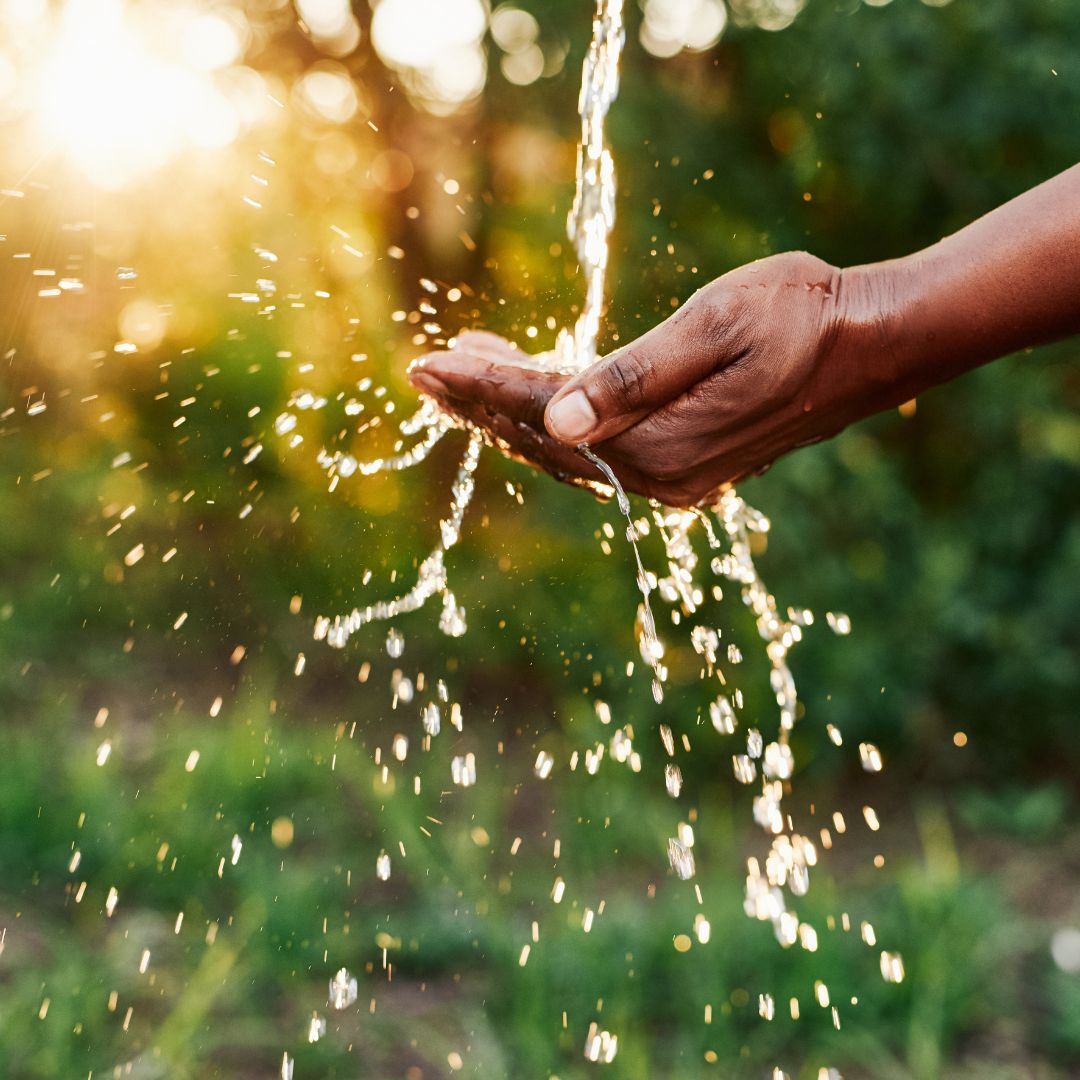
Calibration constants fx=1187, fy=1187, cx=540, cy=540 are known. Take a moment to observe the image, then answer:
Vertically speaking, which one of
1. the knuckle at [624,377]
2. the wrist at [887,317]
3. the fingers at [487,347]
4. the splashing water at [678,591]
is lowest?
the splashing water at [678,591]

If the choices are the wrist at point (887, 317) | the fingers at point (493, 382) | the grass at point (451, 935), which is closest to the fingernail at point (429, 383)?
the fingers at point (493, 382)

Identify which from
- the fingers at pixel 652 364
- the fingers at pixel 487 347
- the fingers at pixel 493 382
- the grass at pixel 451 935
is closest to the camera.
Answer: the fingers at pixel 652 364

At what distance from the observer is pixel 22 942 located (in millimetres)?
3033

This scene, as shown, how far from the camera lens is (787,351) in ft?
→ 5.35

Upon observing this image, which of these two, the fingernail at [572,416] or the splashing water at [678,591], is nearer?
the fingernail at [572,416]

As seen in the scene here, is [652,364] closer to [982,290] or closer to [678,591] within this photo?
[982,290]

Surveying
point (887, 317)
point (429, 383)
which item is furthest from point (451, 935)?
point (887, 317)

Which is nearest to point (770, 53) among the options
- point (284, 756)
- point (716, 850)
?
point (716, 850)

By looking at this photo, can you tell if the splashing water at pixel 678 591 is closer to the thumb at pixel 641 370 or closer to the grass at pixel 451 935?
the grass at pixel 451 935

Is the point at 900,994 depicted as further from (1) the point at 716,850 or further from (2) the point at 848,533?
(2) the point at 848,533

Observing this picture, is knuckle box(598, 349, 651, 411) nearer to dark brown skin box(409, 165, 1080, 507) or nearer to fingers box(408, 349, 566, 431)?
dark brown skin box(409, 165, 1080, 507)

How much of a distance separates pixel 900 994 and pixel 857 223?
2.53 metres

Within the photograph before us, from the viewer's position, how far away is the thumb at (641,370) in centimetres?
158

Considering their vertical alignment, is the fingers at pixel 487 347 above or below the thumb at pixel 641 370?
below
